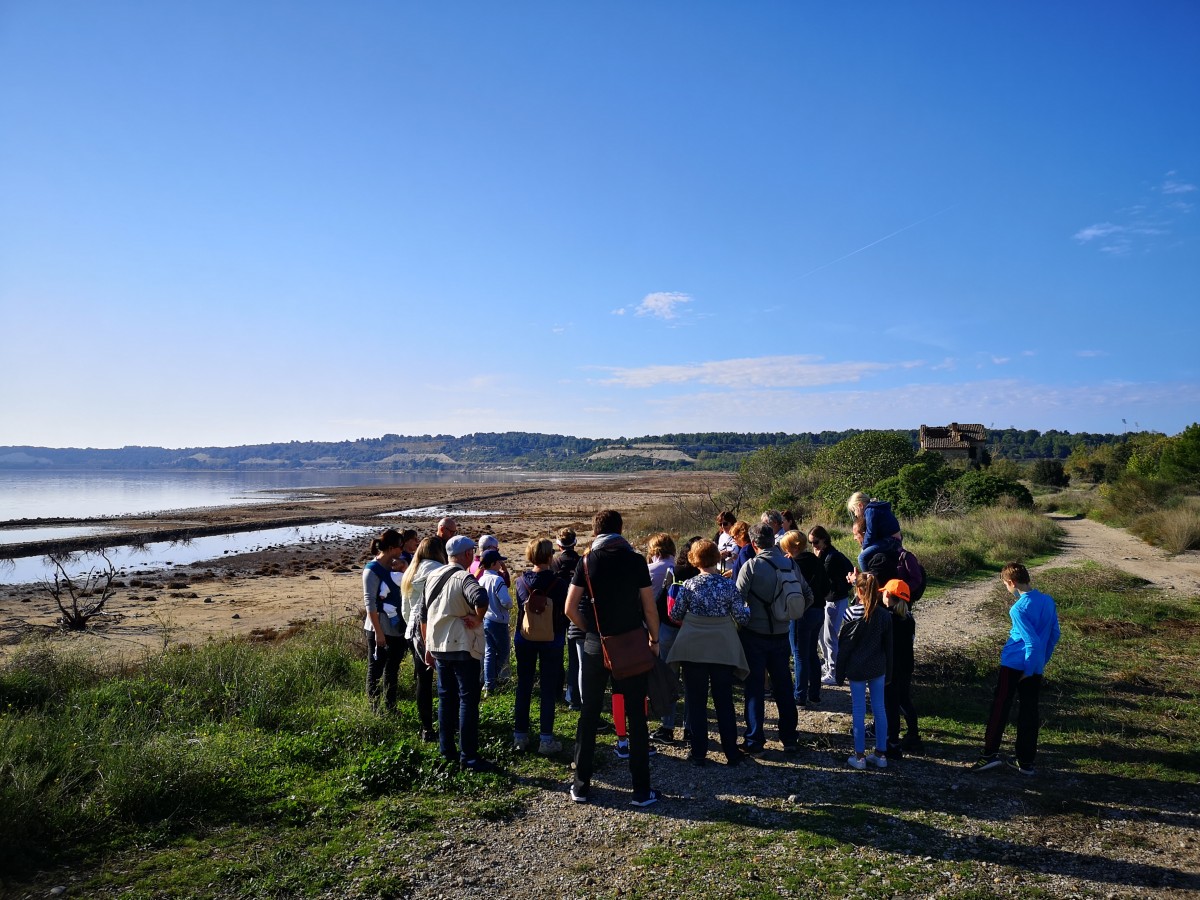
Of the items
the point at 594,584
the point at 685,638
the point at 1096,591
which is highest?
the point at 594,584

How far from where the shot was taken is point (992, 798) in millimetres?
4977

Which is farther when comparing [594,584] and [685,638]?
[685,638]

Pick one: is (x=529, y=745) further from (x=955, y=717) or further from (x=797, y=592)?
(x=955, y=717)

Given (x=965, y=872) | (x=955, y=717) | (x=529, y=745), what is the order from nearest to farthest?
(x=965, y=872), (x=529, y=745), (x=955, y=717)

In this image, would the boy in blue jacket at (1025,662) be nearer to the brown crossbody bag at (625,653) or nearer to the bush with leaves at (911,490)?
the brown crossbody bag at (625,653)

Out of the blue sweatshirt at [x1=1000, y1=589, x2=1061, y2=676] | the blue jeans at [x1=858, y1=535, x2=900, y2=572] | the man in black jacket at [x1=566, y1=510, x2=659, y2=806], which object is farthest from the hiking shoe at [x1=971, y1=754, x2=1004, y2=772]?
the man in black jacket at [x1=566, y1=510, x2=659, y2=806]

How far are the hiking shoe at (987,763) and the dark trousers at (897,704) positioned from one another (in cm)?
49

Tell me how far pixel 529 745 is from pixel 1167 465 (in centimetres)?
3448

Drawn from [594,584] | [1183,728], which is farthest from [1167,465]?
[594,584]

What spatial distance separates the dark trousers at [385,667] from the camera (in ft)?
21.3

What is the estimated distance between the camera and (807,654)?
722cm

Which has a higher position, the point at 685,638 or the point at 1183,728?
the point at 685,638

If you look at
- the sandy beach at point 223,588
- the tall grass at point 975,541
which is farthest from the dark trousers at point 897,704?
the tall grass at point 975,541

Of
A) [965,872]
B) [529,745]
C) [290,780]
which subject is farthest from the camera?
[529,745]
